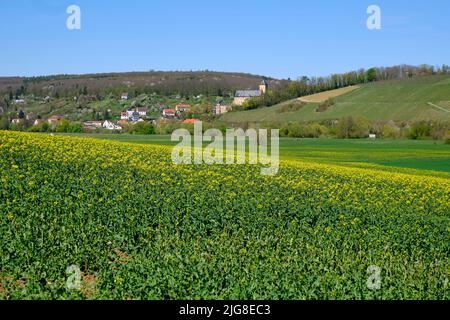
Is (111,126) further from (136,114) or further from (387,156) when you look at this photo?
(387,156)

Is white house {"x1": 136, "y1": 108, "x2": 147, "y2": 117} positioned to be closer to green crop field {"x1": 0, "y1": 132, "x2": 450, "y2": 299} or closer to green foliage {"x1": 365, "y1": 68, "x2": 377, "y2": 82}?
green foliage {"x1": 365, "y1": 68, "x2": 377, "y2": 82}

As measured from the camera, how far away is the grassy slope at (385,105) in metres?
112

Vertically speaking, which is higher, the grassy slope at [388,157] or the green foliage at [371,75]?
the green foliage at [371,75]

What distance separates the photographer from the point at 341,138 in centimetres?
9800

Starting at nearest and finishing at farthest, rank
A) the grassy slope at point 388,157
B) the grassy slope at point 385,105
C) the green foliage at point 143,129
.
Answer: the grassy slope at point 388,157 → the green foliage at point 143,129 → the grassy slope at point 385,105

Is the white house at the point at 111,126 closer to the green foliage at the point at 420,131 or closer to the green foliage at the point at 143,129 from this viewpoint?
the green foliage at the point at 143,129

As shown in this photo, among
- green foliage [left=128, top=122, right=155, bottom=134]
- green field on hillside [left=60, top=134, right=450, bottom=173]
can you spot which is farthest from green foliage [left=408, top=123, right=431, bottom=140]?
green foliage [left=128, top=122, right=155, bottom=134]

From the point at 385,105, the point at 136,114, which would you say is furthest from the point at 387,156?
the point at 136,114

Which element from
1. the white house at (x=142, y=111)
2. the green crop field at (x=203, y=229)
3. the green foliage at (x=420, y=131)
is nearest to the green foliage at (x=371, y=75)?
the white house at (x=142, y=111)

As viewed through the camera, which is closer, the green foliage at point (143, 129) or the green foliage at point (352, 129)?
the green foliage at point (143, 129)

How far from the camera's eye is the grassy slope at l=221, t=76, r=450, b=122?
112 metres

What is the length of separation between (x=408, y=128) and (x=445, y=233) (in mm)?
78805

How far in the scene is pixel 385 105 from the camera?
120000 mm
